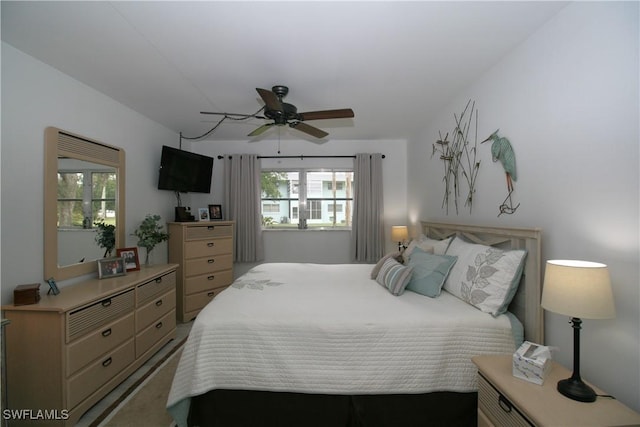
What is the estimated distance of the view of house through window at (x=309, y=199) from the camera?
4.61 metres

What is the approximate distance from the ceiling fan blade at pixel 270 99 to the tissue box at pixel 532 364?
7.07ft

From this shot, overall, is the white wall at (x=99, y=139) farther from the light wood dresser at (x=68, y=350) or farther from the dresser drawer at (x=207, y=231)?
the dresser drawer at (x=207, y=231)

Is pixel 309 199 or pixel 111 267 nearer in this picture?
pixel 111 267

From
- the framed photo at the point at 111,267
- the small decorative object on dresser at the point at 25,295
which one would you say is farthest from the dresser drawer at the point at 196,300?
the small decorative object on dresser at the point at 25,295

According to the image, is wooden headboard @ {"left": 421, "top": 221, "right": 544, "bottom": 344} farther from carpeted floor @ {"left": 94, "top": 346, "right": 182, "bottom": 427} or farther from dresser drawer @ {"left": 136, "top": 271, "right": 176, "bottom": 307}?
dresser drawer @ {"left": 136, "top": 271, "right": 176, "bottom": 307}

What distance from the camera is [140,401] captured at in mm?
2031

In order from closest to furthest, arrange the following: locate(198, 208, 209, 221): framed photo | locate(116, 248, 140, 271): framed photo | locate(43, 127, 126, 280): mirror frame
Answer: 1. locate(43, 127, 126, 280): mirror frame
2. locate(116, 248, 140, 271): framed photo
3. locate(198, 208, 209, 221): framed photo

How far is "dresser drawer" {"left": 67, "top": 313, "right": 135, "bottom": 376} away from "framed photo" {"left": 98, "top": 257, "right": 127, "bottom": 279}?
19.6 inches

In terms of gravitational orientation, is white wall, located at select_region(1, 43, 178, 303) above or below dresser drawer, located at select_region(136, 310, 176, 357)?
above

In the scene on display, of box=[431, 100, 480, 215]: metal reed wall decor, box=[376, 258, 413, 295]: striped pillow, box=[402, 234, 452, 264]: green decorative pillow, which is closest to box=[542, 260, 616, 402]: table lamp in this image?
box=[376, 258, 413, 295]: striped pillow

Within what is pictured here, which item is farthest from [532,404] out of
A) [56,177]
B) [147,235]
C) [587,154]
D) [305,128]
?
[147,235]

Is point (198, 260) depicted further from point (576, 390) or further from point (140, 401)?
point (576, 390)

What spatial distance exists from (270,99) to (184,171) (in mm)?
2252

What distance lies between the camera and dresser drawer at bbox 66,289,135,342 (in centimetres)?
184
